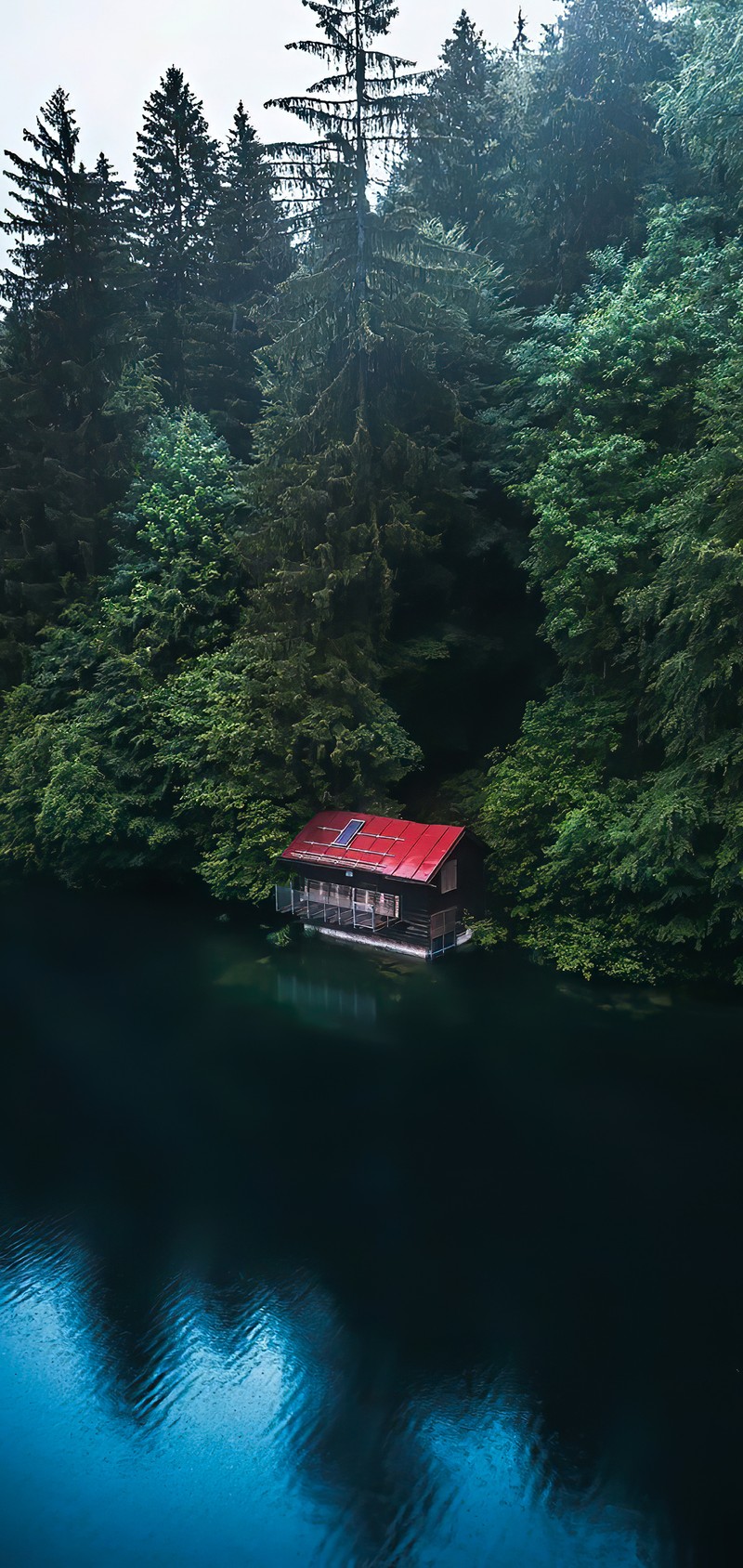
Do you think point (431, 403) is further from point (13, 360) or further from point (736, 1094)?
point (736, 1094)

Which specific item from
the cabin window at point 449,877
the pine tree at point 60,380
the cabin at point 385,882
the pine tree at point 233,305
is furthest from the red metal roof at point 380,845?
the pine tree at point 233,305

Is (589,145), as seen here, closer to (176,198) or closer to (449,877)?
(176,198)

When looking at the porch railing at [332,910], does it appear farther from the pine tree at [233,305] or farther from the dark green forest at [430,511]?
the pine tree at [233,305]

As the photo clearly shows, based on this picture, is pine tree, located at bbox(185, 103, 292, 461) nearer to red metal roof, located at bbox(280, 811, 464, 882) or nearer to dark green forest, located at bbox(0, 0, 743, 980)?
dark green forest, located at bbox(0, 0, 743, 980)

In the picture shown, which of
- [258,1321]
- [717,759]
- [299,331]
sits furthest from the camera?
[299,331]

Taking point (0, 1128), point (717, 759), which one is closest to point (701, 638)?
point (717, 759)

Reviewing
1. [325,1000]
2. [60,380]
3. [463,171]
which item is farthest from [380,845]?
[463,171]
